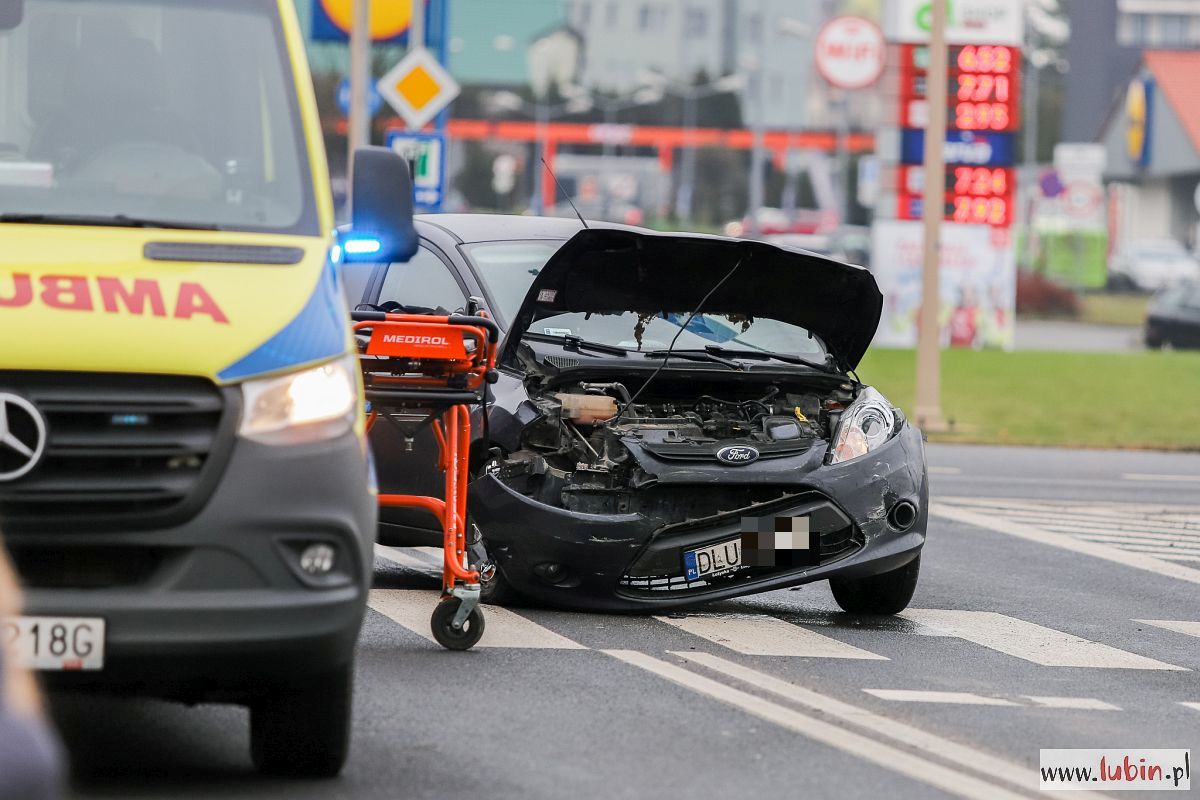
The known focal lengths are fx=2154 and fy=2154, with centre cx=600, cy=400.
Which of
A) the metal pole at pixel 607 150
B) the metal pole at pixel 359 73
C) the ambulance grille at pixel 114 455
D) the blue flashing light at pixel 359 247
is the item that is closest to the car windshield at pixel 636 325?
the blue flashing light at pixel 359 247

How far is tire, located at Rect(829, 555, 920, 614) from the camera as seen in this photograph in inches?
349

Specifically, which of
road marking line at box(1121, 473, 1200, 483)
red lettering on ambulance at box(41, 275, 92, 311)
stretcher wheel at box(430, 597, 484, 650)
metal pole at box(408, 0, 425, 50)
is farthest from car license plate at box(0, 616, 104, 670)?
metal pole at box(408, 0, 425, 50)

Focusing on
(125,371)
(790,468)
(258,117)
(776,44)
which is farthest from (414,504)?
(776,44)

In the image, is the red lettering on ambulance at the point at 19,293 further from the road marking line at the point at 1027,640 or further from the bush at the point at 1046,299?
the bush at the point at 1046,299

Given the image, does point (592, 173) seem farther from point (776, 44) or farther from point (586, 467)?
point (586, 467)

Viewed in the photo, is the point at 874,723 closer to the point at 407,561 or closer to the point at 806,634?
the point at 806,634

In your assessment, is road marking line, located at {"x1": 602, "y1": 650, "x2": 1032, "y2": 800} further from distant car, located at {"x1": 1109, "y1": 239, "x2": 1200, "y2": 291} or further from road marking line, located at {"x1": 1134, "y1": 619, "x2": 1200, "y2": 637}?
distant car, located at {"x1": 1109, "y1": 239, "x2": 1200, "y2": 291}

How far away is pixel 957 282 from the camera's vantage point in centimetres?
3728

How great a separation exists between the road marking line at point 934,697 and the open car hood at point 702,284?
7.81 feet

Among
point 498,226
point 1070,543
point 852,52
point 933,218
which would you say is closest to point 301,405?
point 498,226

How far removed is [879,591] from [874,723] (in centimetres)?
246

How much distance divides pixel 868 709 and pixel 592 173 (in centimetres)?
10188

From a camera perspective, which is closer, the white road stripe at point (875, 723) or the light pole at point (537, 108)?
the white road stripe at point (875, 723)

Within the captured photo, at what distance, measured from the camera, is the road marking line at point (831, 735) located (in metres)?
5.71
